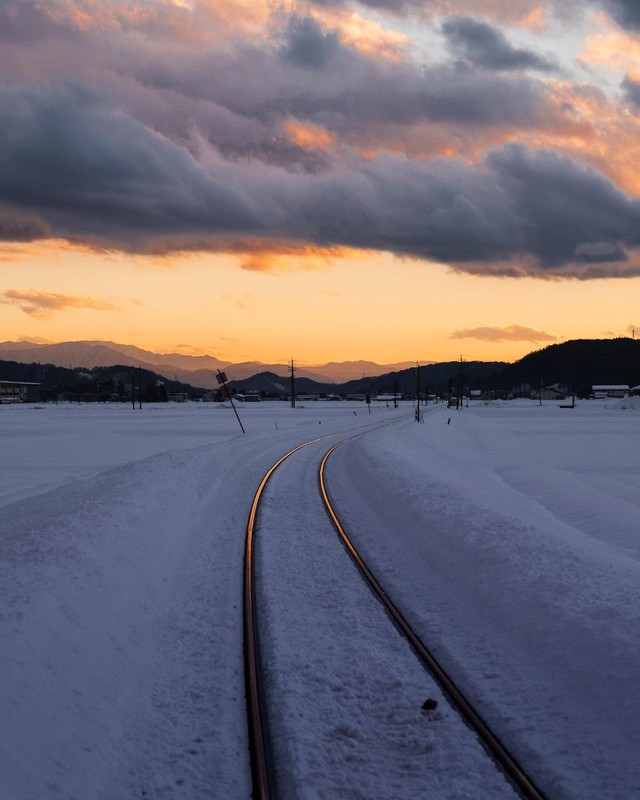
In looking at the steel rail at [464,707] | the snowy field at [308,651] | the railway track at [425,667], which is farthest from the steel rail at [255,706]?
the steel rail at [464,707]

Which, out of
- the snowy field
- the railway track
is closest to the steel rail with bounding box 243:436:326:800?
the railway track

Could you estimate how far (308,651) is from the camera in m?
8.01

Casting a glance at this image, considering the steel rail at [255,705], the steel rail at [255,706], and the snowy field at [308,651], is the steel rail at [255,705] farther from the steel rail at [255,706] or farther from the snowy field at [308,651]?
the snowy field at [308,651]

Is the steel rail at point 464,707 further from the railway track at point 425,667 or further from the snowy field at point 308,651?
the snowy field at point 308,651

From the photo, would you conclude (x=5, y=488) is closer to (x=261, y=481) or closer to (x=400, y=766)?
(x=261, y=481)

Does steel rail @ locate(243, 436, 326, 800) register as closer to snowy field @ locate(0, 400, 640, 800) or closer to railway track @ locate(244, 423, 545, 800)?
railway track @ locate(244, 423, 545, 800)

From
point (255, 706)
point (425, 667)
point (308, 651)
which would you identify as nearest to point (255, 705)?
point (255, 706)

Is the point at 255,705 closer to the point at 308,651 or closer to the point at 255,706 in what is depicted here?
the point at 255,706

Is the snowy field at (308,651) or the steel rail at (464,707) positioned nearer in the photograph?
the steel rail at (464,707)

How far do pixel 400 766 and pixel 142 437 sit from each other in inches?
1721

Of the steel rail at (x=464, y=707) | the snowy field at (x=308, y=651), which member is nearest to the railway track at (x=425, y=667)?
the steel rail at (x=464, y=707)

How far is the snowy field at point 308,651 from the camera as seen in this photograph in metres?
5.78

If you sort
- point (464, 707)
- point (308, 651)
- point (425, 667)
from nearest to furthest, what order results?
point (464, 707) → point (425, 667) → point (308, 651)

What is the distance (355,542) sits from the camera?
1378 cm
